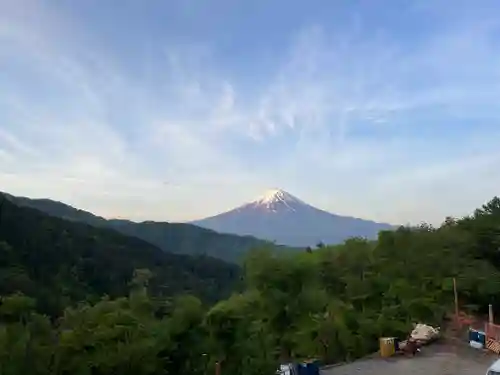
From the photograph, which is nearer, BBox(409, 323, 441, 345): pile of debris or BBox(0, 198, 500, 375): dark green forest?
BBox(0, 198, 500, 375): dark green forest

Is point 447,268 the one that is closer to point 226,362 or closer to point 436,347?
point 436,347

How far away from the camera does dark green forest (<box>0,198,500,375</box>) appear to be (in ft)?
32.4

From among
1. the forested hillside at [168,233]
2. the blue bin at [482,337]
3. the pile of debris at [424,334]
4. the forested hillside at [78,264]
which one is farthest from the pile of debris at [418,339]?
the forested hillside at [168,233]

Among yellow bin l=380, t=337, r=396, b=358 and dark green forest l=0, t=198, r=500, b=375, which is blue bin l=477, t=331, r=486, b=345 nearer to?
yellow bin l=380, t=337, r=396, b=358

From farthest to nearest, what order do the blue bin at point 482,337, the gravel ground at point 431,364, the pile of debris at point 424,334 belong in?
1. the pile of debris at point 424,334
2. the blue bin at point 482,337
3. the gravel ground at point 431,364

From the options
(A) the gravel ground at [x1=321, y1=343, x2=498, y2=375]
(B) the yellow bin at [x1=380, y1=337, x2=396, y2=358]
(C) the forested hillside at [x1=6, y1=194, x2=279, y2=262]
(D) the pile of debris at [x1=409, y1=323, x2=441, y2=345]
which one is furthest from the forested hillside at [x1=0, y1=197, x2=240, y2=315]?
(C) the forested hillside at [x1=6, y1=194, x2=279, y2=262]

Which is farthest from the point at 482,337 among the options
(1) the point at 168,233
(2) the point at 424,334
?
(1) the point at 168,233

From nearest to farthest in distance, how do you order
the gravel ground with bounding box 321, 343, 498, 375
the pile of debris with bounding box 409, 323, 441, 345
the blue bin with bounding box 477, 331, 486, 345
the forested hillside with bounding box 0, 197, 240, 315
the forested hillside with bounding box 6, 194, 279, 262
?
the gravel ground with bounding box 321, 343, 498, 375, the blue bin with bounding box 477, 331, 486, 345, the pile of debris with bounding box 409, 323, 441, 345, the forested hillside with bounding box 0, 197, 240, 315, the forested hillside with bounding box 6, 194, 279, 262

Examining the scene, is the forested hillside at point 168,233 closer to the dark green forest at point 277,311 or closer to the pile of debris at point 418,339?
the dark green forest at point 277,311

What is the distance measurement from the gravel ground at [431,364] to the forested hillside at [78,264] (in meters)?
17.3

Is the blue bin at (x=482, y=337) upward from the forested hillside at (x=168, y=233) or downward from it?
downward

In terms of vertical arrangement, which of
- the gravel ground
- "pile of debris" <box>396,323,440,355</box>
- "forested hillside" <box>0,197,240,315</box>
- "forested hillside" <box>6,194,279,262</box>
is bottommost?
the gravel ground

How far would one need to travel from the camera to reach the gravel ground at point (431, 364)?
1238 centimetres

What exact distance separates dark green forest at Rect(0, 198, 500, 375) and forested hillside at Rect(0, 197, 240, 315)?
1536mm
